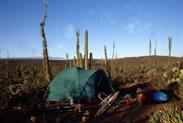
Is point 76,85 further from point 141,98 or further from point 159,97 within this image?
point 159,97

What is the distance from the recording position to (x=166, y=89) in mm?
16891

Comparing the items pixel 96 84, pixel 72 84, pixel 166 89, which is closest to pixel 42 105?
pixel 72 84

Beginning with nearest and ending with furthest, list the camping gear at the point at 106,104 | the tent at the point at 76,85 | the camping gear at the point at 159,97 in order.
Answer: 1. the camping gear at the point at 106,104
2. the camping gear at the point at 159,97
3. the tent at the point at 76,85

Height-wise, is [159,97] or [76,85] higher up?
[76,85]

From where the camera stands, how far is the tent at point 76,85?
1455 cm

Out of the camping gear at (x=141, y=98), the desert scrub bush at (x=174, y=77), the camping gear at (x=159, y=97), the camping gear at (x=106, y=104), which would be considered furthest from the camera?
the desert scrub bush at (x=174, y=77)

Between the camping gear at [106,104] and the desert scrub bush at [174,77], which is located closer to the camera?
the camping gear at [106,104]

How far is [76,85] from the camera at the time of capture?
48.4 feet

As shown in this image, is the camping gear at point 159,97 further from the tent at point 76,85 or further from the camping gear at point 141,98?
the tent at point 76,85

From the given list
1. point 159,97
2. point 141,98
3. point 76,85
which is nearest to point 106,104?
point 141,98

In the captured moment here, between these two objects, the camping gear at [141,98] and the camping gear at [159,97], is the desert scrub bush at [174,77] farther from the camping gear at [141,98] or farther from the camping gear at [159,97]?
the camping gear at [141,98]

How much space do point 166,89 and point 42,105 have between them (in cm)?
735

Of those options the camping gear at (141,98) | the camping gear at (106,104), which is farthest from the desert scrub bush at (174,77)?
the camping gear at (106,104)

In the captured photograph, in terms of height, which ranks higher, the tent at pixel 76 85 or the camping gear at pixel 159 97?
the tent at pixel 76 85
